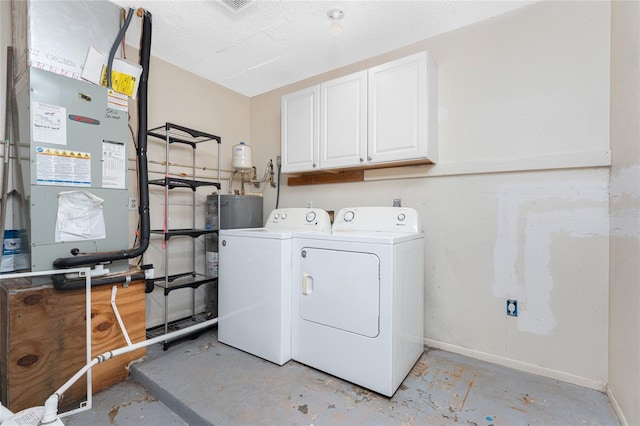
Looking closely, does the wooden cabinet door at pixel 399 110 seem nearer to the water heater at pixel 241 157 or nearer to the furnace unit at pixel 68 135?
the water heater at pixel 241 157

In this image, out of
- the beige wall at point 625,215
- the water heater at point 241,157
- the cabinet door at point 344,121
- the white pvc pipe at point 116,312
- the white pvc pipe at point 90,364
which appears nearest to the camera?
the white pvc pipe at point 90,364

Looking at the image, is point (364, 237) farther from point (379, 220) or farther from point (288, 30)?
point (288, 30)

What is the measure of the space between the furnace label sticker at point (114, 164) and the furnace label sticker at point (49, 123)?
0.70 ft

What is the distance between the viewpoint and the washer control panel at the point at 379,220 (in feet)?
7.01

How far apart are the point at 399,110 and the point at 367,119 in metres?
0.26

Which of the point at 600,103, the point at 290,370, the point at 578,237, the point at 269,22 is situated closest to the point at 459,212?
the point at 578,237

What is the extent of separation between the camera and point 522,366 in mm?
1946

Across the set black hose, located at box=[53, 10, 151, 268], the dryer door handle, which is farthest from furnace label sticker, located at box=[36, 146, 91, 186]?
the dryer door handle

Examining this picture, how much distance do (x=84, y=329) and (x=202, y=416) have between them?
2.99ft

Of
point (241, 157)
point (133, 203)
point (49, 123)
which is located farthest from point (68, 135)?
point (241, 157)

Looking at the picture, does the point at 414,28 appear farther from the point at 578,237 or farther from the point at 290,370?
the point at 290,370

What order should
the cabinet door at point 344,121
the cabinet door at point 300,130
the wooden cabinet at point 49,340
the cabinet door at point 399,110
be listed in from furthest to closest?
the cabinet door at point 300,130
the cabinet door at point 344,121
the cabinet door at point 399,110
the wooden cabinet at point 49,340

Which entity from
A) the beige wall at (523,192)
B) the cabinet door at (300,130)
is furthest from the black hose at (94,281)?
the beige wall at (523,192)

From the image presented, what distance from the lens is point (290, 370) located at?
192 cm
